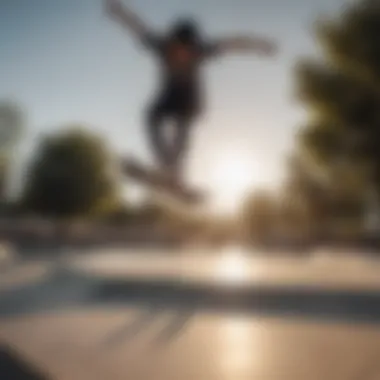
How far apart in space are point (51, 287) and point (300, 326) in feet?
11.5

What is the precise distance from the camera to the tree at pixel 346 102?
44.3ft

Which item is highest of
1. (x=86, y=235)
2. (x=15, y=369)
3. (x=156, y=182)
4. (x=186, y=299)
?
(x=156, y=182)

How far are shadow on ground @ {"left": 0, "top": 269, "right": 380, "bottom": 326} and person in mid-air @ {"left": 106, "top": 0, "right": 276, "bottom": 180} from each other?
1.90 metres

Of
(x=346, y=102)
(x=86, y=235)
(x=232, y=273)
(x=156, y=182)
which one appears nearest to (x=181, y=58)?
(x=156, y=182)

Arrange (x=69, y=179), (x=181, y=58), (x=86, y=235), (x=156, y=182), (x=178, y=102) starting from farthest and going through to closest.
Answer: (x=69, y=179)
(x=86, y=235)
(x=156, y=182)
(x=178, y=102)
(x=181, y=58)

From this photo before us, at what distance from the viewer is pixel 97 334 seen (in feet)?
18.8

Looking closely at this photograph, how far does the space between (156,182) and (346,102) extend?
711 centimetres

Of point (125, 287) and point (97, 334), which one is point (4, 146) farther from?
point (97, 334)

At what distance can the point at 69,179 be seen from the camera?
18.1 meters

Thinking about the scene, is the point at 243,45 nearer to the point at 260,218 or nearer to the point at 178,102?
the point at 178,102

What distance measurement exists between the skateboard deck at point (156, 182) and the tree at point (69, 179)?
819 cm

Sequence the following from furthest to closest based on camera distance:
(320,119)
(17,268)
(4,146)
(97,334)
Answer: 1. (320,119)
2. (4,146)
3. (17,268)
4. (97,334)

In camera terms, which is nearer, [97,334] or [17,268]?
[97,334]

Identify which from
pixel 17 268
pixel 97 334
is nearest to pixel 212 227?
pixel 17 268
